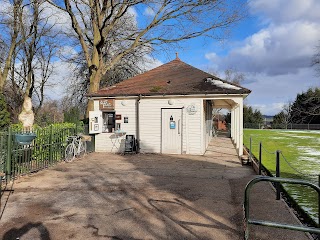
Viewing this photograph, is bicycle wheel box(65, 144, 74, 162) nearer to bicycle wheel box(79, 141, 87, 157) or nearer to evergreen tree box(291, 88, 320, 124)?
bicycle wheel box(79, 141, 87, 157)

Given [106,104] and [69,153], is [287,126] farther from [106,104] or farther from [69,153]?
[69,153]

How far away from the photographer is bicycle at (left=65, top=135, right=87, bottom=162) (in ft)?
35.9

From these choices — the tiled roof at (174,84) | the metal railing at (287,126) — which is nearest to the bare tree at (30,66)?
the tiled roof at (174,84)

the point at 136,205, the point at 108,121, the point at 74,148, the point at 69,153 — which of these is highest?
the point at 108,121

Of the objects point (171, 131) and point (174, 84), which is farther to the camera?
point (174, 84)

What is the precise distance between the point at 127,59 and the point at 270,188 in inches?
802

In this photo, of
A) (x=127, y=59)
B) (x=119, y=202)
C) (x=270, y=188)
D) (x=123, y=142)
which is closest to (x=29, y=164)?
(x=119, y=202)

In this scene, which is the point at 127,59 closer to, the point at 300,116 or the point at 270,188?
the point at 270,188

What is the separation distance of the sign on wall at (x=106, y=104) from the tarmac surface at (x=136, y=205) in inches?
205

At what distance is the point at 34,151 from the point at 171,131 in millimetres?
6369

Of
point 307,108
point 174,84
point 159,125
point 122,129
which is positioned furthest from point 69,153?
point 307,108

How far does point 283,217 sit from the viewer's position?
474 cm

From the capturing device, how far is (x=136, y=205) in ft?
17.8

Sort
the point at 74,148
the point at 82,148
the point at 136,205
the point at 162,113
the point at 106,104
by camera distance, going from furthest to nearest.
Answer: the point at 106,104
the point at 162,113
the point at 82,148
the point at 74,148
the point at 136,205
